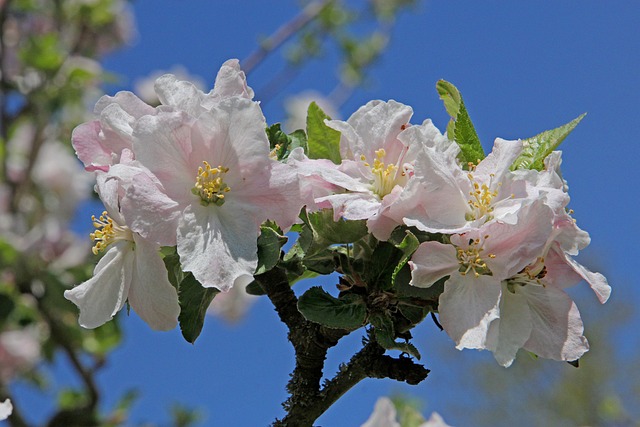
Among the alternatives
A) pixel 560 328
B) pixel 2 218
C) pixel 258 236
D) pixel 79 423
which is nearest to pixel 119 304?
pixel 258 236

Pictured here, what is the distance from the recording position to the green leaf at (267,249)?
3.12 feet

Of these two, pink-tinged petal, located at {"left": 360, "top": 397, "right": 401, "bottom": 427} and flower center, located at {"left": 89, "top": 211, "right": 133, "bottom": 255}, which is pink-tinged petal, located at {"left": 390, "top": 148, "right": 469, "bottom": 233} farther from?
pink-tinged petal, located at {"left": 360, "top": 397, "right": 401, "bottom": 427}

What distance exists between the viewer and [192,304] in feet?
3.28

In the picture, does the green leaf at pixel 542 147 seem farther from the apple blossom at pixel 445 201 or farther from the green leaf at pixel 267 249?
the green leaf at pixel 267 249

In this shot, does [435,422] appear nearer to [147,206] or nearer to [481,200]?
[481,200]

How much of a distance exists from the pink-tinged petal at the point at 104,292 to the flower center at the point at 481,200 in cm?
40

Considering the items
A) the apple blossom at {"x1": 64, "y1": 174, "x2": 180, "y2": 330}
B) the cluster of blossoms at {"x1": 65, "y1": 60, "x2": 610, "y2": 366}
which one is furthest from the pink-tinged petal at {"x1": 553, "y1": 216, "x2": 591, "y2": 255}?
the apple blossom at {"x1": 64, "y1": 174, "x2": 180, "y2": 330}

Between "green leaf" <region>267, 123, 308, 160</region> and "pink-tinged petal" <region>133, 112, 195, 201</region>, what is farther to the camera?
"green leaf" <region>267, 123, 308, 160</region>

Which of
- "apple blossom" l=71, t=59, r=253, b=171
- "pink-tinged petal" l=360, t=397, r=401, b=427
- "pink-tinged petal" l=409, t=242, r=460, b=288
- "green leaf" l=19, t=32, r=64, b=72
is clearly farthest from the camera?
"green leaf" l=19, t=32, r=64, b=72

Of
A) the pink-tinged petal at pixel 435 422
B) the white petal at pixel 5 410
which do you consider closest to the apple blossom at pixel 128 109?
the white petal at pixel 5 410

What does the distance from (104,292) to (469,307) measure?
42 centimetres

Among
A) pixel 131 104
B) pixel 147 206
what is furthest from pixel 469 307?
pixel 131 104

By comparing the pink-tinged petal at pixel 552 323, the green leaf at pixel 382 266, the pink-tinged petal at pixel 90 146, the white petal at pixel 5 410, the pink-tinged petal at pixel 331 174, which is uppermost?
the pink-tinged petal at pixel 90 146

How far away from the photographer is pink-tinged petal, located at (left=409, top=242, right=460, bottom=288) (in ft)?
3.01
